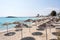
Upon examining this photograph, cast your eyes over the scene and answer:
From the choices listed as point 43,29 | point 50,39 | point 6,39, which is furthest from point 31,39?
point 43,29

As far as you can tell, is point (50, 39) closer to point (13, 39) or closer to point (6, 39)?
point (13, 39)

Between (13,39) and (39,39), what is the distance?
2.44 m

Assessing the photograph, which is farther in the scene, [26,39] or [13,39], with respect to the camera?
[13,39]

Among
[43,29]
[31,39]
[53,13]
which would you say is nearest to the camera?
[31,39]

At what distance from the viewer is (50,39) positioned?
8.15 metres

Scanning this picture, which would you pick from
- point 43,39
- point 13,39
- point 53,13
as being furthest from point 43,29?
point 53,13

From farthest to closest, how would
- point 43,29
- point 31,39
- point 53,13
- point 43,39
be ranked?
→ point 53,13 < point 43,29 < point 43,39 < point 31,39

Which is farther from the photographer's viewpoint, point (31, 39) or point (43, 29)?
point (43, 29)

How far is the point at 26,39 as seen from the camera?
7758mm

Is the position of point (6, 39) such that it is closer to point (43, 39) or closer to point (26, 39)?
point (26, 39)

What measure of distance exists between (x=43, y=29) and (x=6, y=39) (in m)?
5.62

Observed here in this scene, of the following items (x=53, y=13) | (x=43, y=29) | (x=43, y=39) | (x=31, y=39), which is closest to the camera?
(x=31, y=39)

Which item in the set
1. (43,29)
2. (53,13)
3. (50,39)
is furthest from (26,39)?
(53,13)

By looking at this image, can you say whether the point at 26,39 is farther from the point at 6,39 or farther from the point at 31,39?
the point at 6,39
